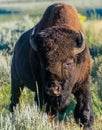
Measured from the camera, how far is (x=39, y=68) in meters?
8.89

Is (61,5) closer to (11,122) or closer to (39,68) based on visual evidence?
(39,68)

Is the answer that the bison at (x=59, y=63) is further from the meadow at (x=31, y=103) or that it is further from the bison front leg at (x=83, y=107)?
the meadow at (x=31, y=103)

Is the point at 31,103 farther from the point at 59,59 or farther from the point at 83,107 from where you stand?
the point at 59,59

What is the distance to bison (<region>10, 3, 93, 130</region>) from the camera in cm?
801

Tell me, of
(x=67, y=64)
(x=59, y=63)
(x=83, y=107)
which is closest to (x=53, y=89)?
(x=59, y=63)

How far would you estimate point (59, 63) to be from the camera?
8008 mm

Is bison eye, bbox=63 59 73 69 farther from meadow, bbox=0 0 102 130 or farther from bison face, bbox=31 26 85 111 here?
meadow, bbox=0 0 102 130

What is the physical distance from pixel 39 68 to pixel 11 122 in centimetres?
169

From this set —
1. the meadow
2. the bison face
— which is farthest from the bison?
the meadow

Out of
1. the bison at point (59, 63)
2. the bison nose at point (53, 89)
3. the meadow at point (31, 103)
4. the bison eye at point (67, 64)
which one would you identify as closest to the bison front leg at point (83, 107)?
the bison at point (59, 63)

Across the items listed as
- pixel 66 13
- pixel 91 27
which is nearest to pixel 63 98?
pixel 66 13

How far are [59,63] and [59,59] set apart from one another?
0.19 feet

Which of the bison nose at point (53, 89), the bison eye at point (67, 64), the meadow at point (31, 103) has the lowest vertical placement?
the meadow at point (31, 103)

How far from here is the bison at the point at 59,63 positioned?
8008mm
